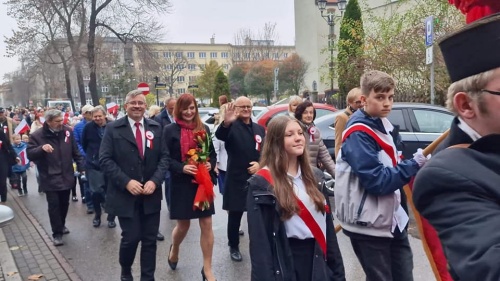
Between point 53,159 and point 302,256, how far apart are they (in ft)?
16.3

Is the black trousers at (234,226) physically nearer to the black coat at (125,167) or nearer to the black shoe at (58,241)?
the black coat at (125,167)

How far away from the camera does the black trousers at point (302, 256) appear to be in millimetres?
2873

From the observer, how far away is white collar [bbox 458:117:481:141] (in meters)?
1.33

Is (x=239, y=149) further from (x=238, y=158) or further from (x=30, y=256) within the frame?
(x=30, y=256)

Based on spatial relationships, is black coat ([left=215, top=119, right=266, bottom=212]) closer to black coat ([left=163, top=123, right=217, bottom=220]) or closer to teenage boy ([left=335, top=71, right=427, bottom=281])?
black coat ([left=163, top=123, right=217, bottom=220])

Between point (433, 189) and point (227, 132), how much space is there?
4030mm

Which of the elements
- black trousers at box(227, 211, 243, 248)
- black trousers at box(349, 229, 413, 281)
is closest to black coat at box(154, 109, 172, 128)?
black trousers at box(227, 211, 243, 248)

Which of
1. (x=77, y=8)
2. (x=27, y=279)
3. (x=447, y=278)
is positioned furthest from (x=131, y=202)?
(x=77, y=8)

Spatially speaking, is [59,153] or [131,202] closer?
[131,202]

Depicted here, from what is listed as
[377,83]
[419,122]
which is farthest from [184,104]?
[419,122]

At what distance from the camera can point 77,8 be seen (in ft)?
94.7

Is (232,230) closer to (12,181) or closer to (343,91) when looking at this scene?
(12,181)

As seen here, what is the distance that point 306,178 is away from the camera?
10.00ft

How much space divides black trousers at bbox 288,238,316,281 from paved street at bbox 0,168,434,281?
2.30m
